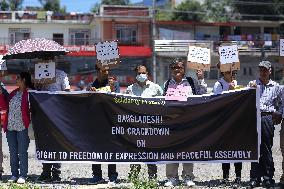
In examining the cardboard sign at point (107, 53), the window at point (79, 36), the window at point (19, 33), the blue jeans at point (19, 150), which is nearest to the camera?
the cardboard sign at point (107, 53)

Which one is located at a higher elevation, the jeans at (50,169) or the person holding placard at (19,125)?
the person holding placard at (19,125)

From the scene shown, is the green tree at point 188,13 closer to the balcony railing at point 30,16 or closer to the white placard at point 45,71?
the balcony railing at point 30,16

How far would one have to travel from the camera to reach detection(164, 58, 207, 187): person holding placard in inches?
343

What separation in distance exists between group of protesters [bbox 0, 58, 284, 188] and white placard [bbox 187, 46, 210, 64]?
373mm

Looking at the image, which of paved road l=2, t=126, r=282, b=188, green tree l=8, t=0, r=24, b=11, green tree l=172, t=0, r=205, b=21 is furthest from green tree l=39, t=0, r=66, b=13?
paved road l=2, t=126, r=282, b=188

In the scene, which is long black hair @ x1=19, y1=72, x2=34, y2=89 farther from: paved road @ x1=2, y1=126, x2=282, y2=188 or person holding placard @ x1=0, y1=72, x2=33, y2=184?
paved road @ x1=2, y1=126, x2=282, y2=188

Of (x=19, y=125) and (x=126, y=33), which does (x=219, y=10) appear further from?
(x=19, y=125)

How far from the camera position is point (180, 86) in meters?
8.78

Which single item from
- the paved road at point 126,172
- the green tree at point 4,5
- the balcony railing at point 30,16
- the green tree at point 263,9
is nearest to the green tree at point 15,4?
the green tree at point 4,5

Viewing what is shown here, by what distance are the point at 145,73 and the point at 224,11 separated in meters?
64.3

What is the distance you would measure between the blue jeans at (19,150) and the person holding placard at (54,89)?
32cm

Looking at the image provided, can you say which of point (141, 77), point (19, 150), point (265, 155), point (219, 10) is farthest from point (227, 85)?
point (219, 10)

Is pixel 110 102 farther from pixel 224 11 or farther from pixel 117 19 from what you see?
pixel 224 11

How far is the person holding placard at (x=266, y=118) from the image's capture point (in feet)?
27.9
